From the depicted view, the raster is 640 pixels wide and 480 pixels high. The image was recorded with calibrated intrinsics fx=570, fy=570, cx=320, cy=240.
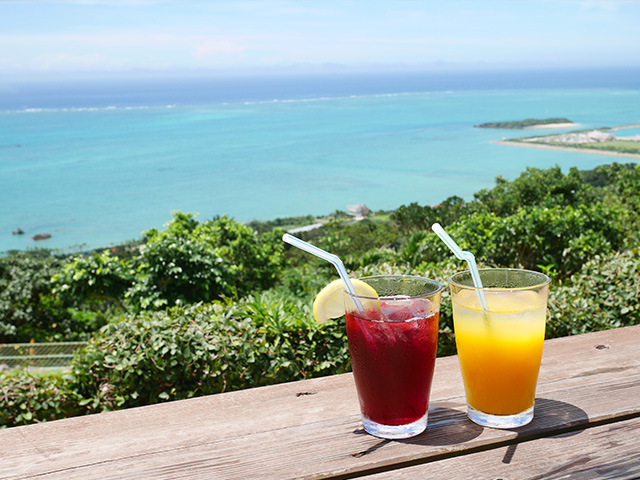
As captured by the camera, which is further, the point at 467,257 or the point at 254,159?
the point at 254,159

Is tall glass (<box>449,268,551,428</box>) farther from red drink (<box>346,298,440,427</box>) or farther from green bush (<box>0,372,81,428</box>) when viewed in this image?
green bush (<box>0,372,81,428</box>)

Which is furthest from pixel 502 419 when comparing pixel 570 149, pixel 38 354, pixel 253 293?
pixel 570 149

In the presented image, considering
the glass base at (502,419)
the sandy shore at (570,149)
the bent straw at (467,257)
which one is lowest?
the sandy shore at (570,149)

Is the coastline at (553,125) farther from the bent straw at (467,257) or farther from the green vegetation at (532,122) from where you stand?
the bent straw at (467,257)

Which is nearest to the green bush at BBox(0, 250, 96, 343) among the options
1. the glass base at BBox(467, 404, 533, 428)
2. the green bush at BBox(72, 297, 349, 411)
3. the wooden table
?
the green bush at BBox(72, 297, 349, 411)

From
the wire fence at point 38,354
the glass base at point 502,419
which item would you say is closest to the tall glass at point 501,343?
the glass base at point 502,419

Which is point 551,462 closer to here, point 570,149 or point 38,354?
point 38,354
